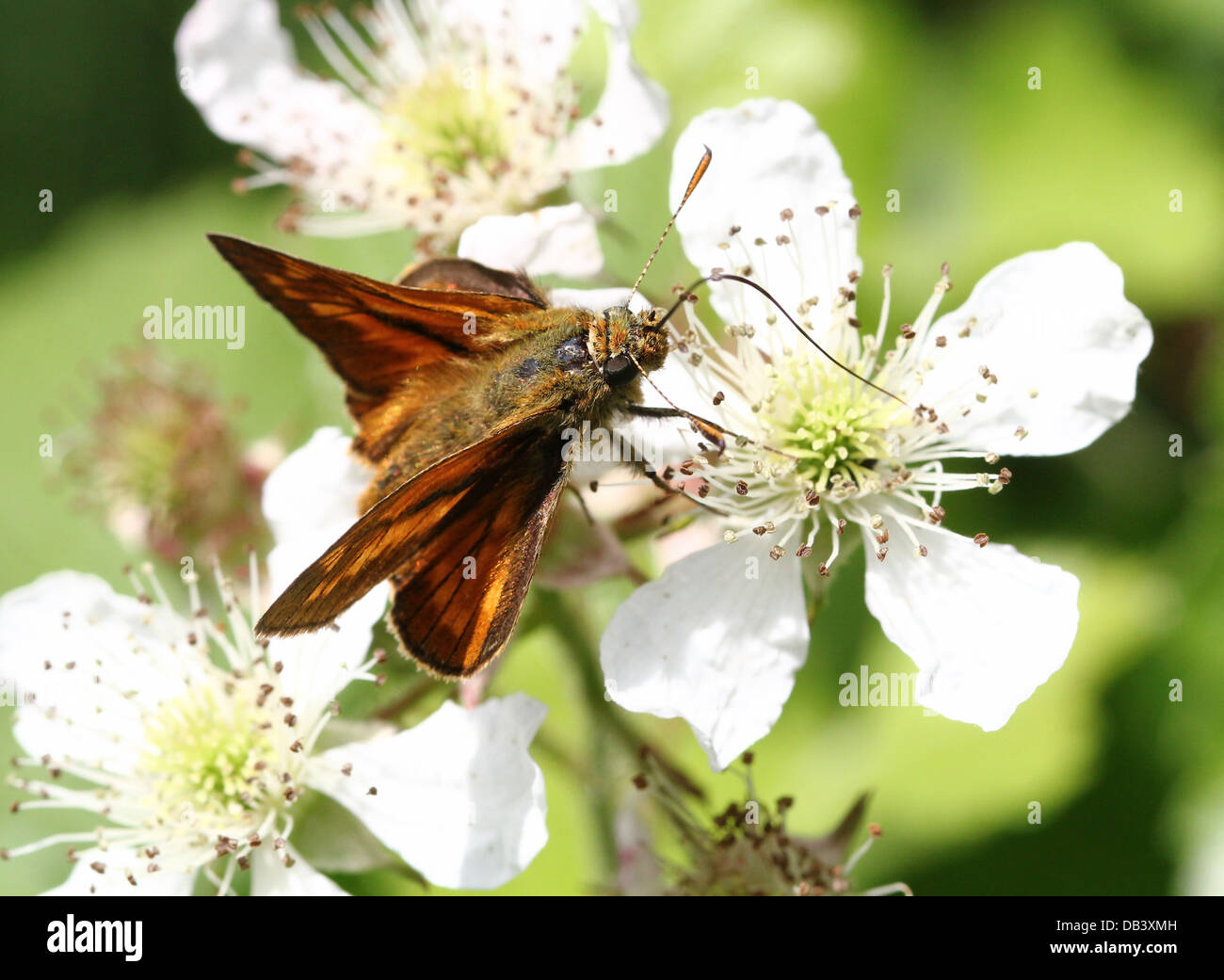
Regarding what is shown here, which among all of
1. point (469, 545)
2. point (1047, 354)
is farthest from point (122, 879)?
point (1047, 354)

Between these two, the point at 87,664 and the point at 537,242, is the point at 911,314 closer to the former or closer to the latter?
the point at 537,242

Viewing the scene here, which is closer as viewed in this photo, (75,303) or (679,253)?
(679,253)

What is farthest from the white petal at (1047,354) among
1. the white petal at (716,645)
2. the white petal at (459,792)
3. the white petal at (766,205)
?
the white petal at (459,792)

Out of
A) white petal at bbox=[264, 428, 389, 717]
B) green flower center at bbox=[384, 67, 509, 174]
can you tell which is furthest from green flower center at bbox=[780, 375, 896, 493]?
green flower center at bbox=[384, 67, 509, 174]

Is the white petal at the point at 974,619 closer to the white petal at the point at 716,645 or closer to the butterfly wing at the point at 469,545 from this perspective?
the white petal at the point at 716,645

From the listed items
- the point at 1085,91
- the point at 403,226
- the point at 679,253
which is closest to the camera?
the point at 403,226
